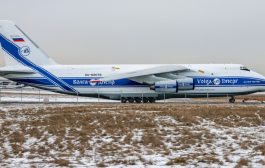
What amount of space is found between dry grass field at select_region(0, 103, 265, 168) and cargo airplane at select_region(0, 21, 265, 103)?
53.6 ft

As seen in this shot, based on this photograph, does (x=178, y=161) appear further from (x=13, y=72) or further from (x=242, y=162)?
(x=13, y=72)

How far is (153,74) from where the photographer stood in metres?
39.8

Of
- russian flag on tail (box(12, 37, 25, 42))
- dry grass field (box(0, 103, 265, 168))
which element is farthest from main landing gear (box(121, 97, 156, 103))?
dry grass field (box(0, 103, 265, 168))

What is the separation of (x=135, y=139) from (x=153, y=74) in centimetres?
2320

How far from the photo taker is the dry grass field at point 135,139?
45.6 feet

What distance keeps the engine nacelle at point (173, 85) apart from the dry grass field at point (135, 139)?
15.6m

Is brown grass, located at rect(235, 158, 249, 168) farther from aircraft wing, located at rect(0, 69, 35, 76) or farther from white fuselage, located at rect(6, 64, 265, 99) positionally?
aircraft wing, located at rect(0, 69, 35, 76)

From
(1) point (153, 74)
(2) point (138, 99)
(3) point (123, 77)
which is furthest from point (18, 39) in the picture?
(1) point (153, 74)

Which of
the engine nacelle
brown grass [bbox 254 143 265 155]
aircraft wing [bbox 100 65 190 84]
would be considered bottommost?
brown grass [bbox 254 143 265 155]

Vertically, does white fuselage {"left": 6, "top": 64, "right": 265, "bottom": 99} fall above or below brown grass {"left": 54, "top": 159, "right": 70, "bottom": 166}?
above

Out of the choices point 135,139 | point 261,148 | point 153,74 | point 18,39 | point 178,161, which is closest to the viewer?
point 178,161

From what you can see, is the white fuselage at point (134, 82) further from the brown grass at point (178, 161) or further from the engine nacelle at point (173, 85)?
the brown grass at point (178, 161)

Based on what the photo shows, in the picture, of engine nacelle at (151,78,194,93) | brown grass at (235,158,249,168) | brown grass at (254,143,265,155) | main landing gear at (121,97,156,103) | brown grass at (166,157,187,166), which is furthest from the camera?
main landing gear at (121,97,156,103)

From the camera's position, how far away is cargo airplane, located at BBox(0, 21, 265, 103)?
39688 millimetres
